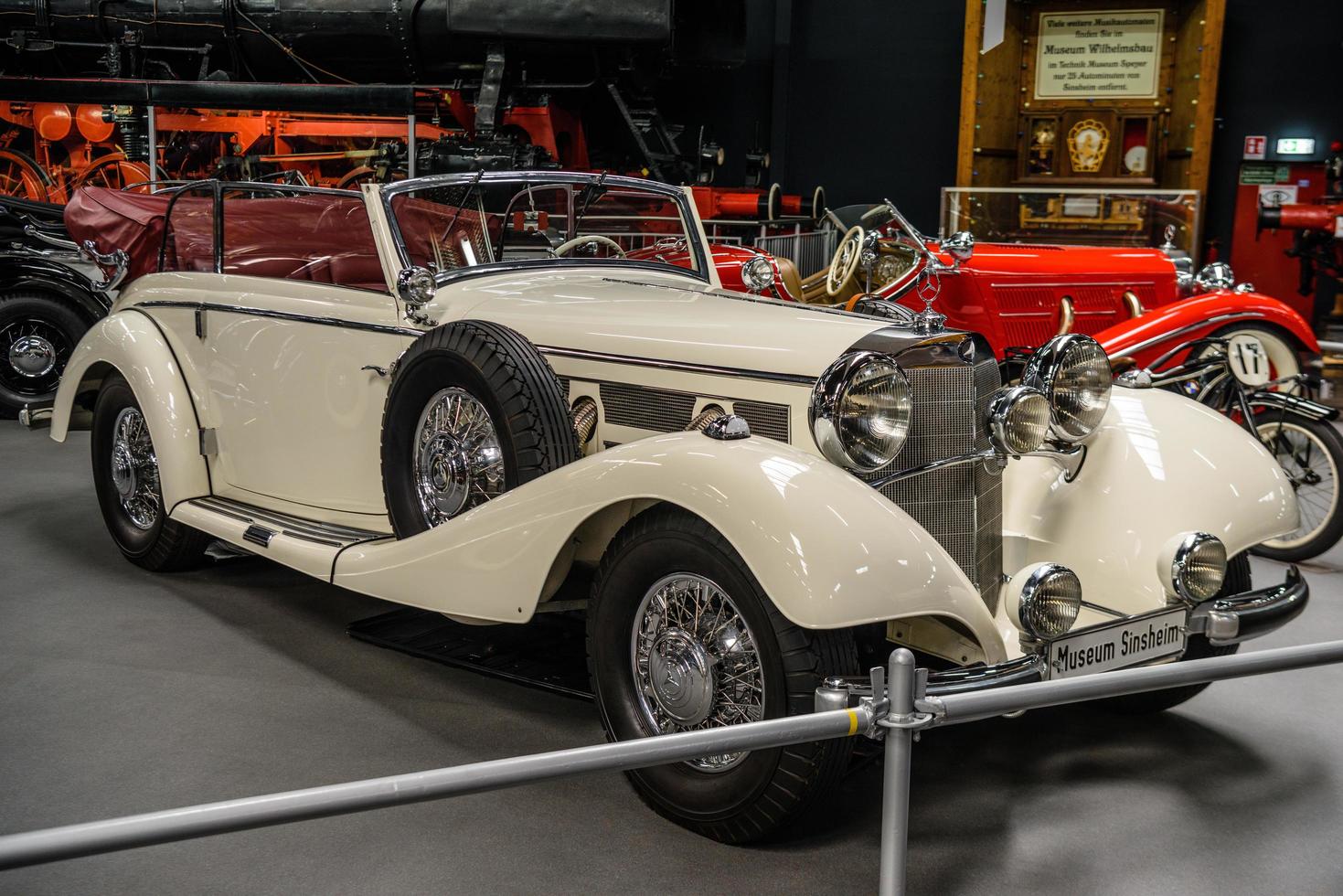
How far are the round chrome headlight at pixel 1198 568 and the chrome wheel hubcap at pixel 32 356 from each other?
7.41 metres

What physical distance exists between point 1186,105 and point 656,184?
8078mm

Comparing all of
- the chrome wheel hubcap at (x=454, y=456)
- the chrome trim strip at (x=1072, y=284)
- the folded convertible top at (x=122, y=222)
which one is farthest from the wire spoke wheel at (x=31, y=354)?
the chrome trim strip at (x=1072, y=284)

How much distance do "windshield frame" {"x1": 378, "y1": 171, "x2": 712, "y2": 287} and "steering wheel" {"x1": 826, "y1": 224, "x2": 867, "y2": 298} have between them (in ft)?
7.05

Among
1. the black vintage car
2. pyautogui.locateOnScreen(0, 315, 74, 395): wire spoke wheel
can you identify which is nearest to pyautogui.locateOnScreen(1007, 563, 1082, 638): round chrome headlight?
the black vintage car

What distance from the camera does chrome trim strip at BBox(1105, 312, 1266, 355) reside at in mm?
6117

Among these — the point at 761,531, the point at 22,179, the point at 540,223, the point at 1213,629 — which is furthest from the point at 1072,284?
the point at 22,179

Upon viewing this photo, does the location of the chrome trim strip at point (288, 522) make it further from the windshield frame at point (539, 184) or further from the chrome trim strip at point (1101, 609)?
the chrome trim strip at point (1101, 609)

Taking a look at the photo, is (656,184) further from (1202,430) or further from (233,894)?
(233,894)

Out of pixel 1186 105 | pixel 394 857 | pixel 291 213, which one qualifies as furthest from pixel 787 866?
pixel 1186 105

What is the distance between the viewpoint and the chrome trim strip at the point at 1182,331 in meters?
6.12

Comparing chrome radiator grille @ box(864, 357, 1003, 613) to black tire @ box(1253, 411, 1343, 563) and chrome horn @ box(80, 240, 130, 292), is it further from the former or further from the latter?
chrome horn @ box(80, 240, 130, 292)

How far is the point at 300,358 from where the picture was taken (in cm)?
395

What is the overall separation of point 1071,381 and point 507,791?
1.73 m

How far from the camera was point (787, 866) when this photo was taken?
97.0 inches
